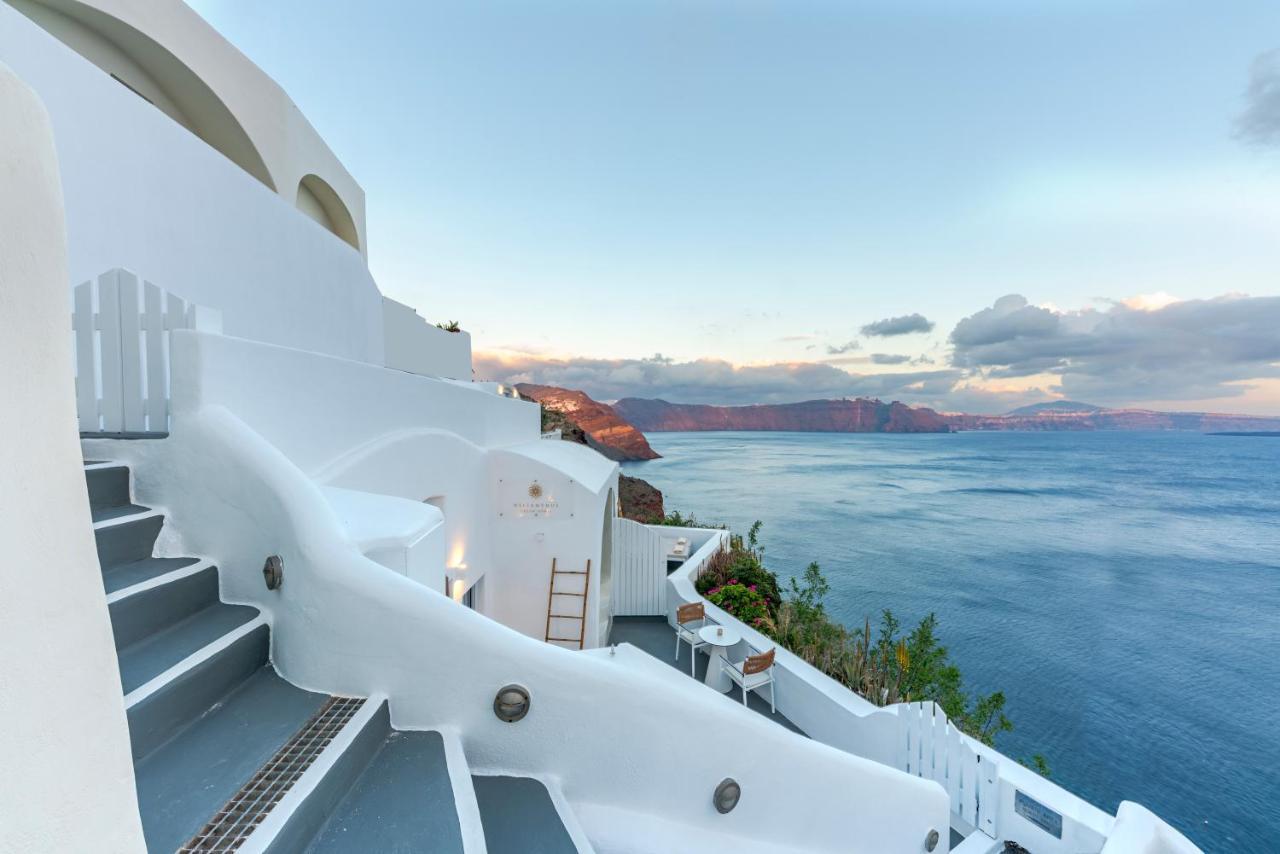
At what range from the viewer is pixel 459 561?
6.43 metres

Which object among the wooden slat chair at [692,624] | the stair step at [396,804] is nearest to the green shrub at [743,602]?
the wooden slat chair at [692,624]

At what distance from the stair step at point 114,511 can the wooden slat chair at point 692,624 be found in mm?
6632

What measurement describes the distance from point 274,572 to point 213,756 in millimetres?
774

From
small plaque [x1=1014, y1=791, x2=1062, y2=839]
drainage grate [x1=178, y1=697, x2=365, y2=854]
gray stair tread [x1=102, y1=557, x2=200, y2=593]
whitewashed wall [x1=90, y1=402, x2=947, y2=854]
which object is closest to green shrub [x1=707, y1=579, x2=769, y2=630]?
small plaque [x1=1014, y1=791, x2=1062, y2=839]

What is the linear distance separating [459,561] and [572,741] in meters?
4.60

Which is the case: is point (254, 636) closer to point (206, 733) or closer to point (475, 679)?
point (206, 733)

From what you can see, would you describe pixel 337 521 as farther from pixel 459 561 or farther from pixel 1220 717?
pixel 1220 717

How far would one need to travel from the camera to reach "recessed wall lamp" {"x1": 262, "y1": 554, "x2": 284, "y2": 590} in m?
2.29

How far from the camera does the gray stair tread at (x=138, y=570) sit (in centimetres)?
210

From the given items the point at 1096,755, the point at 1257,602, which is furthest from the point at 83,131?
the point at 1257,602

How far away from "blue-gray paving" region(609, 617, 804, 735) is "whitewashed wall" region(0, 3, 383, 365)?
20.7ft

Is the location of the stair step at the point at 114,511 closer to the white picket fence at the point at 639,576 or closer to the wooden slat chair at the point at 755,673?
the wooden slat chair at the point at 755,673

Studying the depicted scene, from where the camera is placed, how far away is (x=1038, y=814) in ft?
14.1

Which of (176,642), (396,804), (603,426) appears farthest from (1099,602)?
(603,426)
